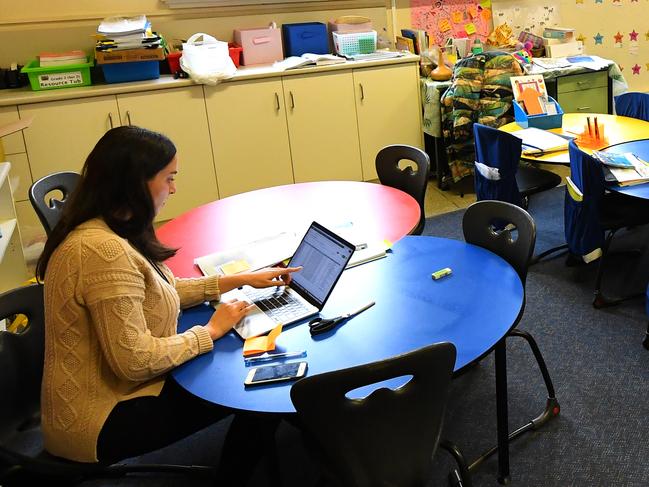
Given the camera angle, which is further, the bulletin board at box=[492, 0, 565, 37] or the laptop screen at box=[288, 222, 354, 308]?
the bulletin board at box=[492, 0, 565, 37]

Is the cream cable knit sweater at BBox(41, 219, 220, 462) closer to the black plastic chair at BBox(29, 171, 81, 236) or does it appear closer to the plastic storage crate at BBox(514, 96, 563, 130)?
the black plastic chair at BBox(29, 171, 81, 236)

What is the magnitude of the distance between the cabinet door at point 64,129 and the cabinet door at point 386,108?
1.64 m

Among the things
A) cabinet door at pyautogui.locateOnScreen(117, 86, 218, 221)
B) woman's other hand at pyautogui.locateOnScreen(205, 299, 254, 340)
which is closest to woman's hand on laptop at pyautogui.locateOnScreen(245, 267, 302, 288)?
woman's other hand at pyautogui.locateOnScreen(205, 299, 254, 340)

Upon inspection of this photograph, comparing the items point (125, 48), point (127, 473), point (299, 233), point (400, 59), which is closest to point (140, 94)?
point (125, 48)

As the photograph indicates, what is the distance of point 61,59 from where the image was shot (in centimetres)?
386

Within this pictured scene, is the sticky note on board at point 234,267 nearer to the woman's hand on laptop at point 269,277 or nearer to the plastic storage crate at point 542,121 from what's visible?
the woman's hand on laptop at point 269,277

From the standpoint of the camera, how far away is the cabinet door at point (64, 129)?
373cm

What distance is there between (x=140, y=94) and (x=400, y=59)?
1.75 metres

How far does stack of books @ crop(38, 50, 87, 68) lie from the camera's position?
3828 mm

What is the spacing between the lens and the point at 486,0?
5.00 meters

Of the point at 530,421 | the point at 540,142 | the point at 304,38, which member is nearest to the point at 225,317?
the point at 530,421

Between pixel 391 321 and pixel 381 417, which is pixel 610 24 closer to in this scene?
pixel 391 321

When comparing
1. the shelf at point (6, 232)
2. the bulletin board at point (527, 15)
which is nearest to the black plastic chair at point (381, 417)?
the shelf at point (6, 232)

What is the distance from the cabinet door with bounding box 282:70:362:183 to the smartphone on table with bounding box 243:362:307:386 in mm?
2996
